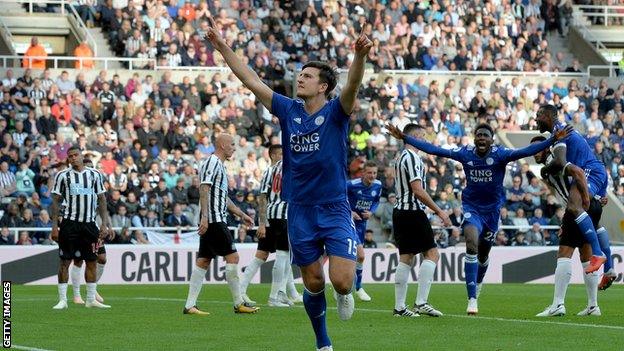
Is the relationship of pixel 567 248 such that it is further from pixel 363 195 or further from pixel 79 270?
pixel 79 270

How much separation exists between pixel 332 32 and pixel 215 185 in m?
20.0

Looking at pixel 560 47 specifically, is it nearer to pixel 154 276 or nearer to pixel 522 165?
pixel 522 165

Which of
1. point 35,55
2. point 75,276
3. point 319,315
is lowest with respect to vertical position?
point 75,276

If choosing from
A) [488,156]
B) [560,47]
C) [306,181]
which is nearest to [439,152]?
[488,156]

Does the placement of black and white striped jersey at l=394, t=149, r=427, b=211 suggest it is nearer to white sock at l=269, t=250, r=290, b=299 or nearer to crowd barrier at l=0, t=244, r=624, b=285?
white sock at l=269, t=250, r=290, b=299

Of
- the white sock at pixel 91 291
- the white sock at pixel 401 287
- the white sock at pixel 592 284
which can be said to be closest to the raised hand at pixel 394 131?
the white sock at pixel 401 287

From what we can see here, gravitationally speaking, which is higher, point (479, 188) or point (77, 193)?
point (479, 188)

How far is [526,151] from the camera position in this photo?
16359 mm

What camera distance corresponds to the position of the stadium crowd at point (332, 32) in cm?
3566

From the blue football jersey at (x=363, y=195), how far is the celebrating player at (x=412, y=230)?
3624 millimetres

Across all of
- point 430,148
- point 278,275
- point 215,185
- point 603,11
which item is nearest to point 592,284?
point 430,148

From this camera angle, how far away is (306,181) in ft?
38.1

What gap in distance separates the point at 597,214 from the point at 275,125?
1778 centimetres

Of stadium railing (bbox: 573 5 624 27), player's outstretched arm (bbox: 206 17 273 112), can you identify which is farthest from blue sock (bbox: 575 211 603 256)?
stadium railing (bbox: 573 5 624 27)
